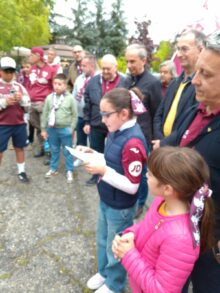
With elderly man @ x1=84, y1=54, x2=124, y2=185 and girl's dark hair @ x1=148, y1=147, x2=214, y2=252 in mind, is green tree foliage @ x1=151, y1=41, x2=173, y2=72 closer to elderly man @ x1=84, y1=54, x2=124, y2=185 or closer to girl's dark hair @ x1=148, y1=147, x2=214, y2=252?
elderly man @ x1=84, y1=54, x2=124, y2=185

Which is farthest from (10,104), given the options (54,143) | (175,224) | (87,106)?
(175,224)

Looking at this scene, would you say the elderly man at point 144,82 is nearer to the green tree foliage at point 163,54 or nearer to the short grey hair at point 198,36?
the short grey hair at point 198,36

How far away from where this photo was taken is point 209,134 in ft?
4.87

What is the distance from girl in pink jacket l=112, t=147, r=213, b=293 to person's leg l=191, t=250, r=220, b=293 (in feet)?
0.29

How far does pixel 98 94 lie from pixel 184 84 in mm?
1562

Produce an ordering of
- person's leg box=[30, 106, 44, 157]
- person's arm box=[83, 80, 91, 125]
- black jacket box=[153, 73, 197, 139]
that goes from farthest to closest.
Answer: person's leg box=[30, 106, 44, 157] < person's arm box=[83, 80, 91, 125] < black jacket box=[153, 73, 197, 139]

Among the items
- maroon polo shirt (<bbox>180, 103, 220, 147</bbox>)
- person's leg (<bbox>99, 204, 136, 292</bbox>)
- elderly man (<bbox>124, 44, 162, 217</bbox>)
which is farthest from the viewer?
elderly man (<bbox>124, 44, 162, 217</bbox>)

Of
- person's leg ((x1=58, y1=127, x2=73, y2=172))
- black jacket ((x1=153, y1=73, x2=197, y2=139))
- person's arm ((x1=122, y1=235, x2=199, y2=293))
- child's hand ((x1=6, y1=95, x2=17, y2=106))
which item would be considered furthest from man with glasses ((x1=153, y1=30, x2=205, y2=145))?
child's hand ((x1=6, y1=95, x2=17, y2=106))

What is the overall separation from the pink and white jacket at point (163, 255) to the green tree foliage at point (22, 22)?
32.7 feet

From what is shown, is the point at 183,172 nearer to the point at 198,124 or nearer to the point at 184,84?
the point at 198,124

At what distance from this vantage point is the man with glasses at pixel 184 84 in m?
2.69

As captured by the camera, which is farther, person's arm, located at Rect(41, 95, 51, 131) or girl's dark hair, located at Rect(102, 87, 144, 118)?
person's arm, located at Rect(41, 95, 51, 131)

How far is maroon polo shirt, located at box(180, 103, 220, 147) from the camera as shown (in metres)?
1.58

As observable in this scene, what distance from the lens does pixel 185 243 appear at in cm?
132
